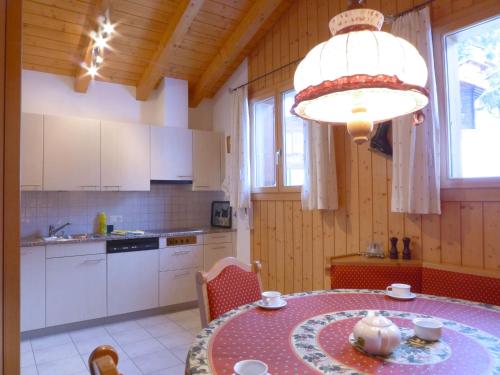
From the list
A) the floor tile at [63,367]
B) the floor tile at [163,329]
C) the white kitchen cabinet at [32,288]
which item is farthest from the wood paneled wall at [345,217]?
the white kitchen cabinet at [32,288]

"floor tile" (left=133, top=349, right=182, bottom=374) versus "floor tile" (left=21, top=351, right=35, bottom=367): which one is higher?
"floor tile" (left=21, top=351, right=35, bottom=367)

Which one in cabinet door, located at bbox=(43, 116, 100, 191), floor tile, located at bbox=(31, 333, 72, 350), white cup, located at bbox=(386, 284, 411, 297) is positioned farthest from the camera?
cabinet door, located at bbox=(43, 116, 100, 191)

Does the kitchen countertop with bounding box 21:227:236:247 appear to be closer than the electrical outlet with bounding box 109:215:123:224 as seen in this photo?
Yes

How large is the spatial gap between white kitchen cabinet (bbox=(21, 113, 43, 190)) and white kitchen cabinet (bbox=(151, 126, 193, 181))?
1.10 m

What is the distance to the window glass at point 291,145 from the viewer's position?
3.56 meters

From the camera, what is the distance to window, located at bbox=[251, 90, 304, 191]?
142 inches

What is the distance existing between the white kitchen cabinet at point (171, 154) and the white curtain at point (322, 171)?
169 cm

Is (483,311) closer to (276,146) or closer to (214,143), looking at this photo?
(276,146)

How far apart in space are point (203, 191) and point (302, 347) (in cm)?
357

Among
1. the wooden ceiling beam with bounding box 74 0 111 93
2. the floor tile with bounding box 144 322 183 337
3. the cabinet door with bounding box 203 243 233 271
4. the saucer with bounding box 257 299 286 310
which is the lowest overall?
the floor tile with bounding box 144 322 183 337

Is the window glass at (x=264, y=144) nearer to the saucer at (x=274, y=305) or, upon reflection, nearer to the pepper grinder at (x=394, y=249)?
the pepper grinder at (x=394, y=249)

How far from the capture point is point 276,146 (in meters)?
3.76

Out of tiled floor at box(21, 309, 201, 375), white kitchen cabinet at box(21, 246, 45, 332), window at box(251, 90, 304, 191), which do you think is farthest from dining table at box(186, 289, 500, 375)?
white kitchen cabinet at box(21, 246, 45, 332)

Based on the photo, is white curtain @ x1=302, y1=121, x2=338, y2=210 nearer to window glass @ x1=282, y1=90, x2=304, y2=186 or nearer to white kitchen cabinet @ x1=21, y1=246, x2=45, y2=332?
window glass @ x1=282, y1=90, x2=304, y2=186
